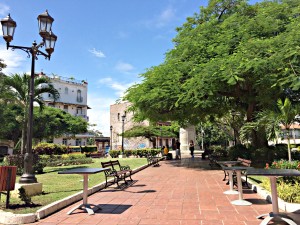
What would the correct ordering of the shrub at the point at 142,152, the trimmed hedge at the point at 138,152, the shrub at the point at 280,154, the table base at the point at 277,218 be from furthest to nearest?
the shrub at the point at 142,152 < the trimmed hedge at the point at 138,152 < the shrub at the point at 280,154 < the table base at the point at 277,218

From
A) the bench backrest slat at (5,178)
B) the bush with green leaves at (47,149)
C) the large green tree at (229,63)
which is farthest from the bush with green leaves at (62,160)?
the bench backrest slat at (5,178)

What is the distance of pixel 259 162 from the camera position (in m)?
14.8

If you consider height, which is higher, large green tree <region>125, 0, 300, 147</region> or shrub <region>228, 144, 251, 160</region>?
large green tree <region>125, 0, 300, 147</region>

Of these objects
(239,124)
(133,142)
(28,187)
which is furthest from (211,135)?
(28,187)

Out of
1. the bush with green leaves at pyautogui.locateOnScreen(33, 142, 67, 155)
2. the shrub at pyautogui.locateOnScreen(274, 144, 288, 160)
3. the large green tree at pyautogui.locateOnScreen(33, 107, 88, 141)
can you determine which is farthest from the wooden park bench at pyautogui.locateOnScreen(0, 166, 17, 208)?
the large green tree at pyautogui.locateOnScreen(33, 107, 88, 141)

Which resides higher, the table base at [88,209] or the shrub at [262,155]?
the shrub at [262,155]

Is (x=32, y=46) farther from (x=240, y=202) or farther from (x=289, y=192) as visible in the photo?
(x=289, y=192)

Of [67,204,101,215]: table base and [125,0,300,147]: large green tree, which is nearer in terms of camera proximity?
[67,204,101,215]: table base

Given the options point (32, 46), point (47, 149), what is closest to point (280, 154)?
point (32, 46)

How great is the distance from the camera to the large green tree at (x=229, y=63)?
1156 cm

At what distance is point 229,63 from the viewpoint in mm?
12000

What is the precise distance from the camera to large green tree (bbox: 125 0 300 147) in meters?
11.6

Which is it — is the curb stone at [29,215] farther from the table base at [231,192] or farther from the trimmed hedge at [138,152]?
the trimmed hedge at [138,152]

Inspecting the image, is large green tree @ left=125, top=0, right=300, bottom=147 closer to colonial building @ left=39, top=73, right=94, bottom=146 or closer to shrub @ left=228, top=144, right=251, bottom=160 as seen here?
shrub @ left=228, top=144, right=251, bottom=160
